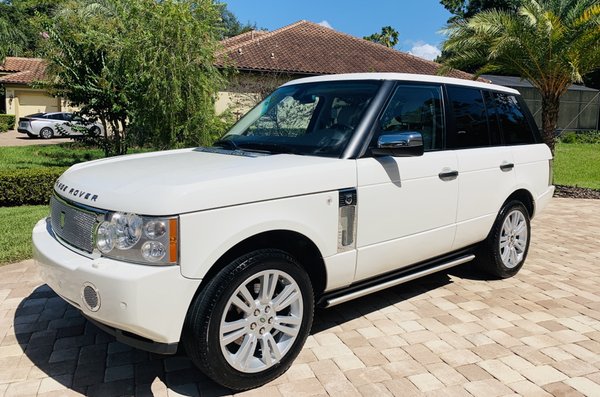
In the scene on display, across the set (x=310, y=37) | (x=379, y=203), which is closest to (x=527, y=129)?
(x=379, y=203)

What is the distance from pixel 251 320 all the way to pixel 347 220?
3.13 feet

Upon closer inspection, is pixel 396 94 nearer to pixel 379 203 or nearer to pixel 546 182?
pixel 379 203

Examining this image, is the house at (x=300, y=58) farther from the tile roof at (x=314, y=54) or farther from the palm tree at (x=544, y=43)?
the palm tree at (x=544, y=43)

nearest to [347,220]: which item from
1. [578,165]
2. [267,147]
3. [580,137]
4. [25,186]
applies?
[267,147]

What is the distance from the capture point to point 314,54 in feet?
80.9

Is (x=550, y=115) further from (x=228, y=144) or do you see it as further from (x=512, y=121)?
(x=228, y=144)

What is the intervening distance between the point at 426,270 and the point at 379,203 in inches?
38.8

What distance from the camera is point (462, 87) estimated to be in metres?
4.55

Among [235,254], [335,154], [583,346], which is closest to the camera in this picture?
[235,254]

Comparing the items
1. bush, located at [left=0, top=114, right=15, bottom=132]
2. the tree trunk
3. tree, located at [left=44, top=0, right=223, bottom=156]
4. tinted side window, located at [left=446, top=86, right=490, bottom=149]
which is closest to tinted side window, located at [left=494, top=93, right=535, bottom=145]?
tinted side window, located at [left=446, top=86, right=490, bottom=149]

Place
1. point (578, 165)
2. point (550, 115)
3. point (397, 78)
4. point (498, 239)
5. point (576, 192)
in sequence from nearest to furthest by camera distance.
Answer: point (397, 78) → point (498, 239) → point (576, 192) → point (550, 115) → point (578, 165)

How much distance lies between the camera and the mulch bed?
36.5 feet

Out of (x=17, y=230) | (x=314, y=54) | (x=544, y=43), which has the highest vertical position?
(x=314, y=54)

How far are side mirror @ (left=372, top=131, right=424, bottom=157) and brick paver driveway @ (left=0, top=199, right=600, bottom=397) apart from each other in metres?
1.44
